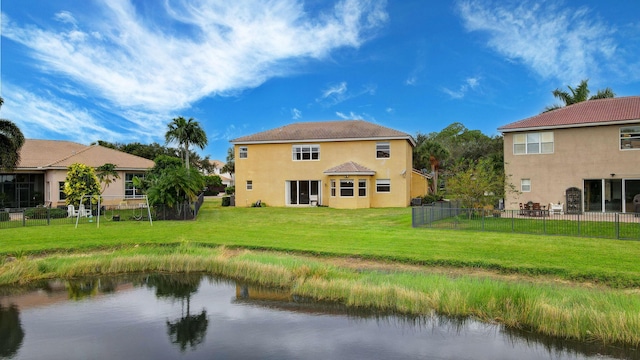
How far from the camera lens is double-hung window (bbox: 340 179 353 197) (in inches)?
1289

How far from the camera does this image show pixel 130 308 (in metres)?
10.2

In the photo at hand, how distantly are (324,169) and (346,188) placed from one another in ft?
10.2

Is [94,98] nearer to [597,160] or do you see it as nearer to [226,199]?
[226,199]

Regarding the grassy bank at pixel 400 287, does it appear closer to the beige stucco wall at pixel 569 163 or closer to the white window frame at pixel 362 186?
the beige stucco wall at pixel 569 163

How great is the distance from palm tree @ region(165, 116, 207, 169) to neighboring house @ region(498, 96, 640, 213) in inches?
1126

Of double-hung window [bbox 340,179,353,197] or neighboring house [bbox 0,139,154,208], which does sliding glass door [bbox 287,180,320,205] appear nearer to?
double-hung window [bbox 340,179,353,197]

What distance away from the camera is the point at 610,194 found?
2353 centimetres

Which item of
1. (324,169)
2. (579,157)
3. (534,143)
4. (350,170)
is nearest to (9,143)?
(324,169)

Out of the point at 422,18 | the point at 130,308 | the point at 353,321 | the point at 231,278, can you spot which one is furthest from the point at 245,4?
the point at 353,321

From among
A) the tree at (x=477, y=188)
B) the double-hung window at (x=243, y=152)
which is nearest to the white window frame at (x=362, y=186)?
the tree at (x=477, y=188)

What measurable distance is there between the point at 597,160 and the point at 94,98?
36.7m

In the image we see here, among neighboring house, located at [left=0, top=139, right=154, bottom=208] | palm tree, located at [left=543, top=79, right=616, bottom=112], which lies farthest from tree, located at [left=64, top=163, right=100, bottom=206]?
palm tree, located at [left=543, top=79, right=616, bottom=112]

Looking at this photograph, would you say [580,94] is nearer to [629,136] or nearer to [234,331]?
[629,136]

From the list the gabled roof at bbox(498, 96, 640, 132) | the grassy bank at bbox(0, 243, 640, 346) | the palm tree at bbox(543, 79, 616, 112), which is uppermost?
the palm tree at bbox(543, 79, 616, 112)
